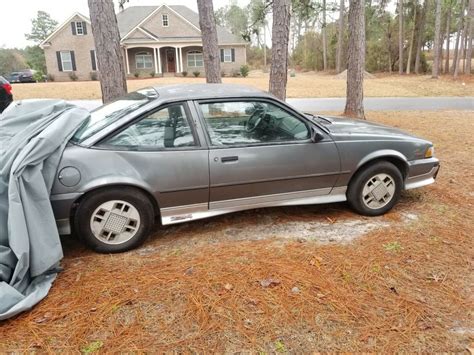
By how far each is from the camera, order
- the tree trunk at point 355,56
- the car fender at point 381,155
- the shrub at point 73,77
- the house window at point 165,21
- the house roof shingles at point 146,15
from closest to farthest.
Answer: the car fender at point 381,155
the tree trunk at point 355,56
the shrub at point 73,77
the house window at point 165,21
the house roof shingles at point 146,15

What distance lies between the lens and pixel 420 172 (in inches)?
174

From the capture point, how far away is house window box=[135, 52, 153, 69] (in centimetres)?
3391

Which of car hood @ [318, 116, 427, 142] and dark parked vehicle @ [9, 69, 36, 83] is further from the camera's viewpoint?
dark parked vehicle @ [9, 69, 36, 83]

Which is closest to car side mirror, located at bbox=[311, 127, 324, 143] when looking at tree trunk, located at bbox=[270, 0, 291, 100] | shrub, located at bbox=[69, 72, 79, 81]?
tree trunk, located at bbox=[270, 0, 291, 100]

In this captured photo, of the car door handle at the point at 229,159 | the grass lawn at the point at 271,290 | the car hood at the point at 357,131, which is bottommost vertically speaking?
the grass lawn at the point at 271,290

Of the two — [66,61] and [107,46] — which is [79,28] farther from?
[107,46]

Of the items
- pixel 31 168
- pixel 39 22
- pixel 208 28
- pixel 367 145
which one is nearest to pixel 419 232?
pixel 367 145

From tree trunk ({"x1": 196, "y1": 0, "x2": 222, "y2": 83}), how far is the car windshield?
4.65m

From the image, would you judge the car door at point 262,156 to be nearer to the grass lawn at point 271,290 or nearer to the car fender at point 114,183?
the grass lawn at point 271,290

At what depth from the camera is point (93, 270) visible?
323 centimetres

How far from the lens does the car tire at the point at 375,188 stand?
13.6 ft

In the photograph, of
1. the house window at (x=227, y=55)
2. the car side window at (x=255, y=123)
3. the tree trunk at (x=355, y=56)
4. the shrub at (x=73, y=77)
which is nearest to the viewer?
the car side window at (x=255, y=123)

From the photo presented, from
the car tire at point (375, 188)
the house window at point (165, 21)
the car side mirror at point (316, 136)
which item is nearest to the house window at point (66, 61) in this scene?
the house window at point (165, 21)

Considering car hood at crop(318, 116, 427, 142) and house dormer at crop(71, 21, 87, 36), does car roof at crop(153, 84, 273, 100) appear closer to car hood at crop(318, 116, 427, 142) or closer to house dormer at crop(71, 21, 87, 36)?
car hood at crop(318, 116, 427, 142)
